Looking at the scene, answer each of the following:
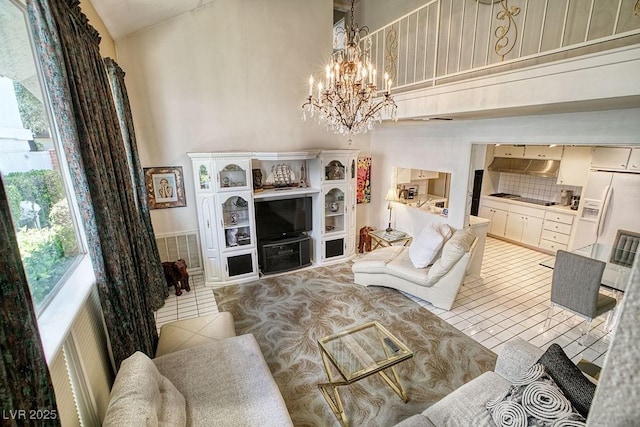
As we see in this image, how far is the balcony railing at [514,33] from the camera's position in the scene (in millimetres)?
2578

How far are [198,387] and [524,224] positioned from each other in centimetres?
643

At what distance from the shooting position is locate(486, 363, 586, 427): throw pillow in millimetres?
1549

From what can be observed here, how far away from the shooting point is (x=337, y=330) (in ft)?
11.4

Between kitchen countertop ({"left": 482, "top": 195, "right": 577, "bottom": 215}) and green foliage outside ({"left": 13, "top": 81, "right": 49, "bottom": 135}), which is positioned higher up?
green foliage outside ({"left": 13, "top": 81, "right": 49, "bottom": 135})

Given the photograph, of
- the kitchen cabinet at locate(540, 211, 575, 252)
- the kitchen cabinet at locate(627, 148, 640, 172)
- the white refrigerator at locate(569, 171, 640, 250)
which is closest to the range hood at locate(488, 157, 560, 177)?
the kitchen cabinet at locate(540, 211, 575, 252)

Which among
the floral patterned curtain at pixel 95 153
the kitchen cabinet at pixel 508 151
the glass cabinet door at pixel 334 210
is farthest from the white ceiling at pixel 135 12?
the kitchen cabinet at pixel 508 151

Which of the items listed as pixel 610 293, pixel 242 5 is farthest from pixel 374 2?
pixel 610 293

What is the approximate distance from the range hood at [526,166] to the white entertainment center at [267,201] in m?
3.66

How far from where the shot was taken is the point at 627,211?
4332 mm

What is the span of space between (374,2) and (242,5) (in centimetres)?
237

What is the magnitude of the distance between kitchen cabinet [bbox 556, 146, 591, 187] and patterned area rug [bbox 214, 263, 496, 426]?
151 inches

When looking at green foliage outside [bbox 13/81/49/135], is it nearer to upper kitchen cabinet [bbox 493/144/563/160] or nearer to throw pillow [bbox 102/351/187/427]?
throw pillow [bbox 102/351/187/427]

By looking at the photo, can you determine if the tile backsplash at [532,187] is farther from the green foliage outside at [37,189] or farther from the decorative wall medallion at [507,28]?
the green foliage outside at [37,189]

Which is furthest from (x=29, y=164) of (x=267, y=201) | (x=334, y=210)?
(x=334, y=210)
